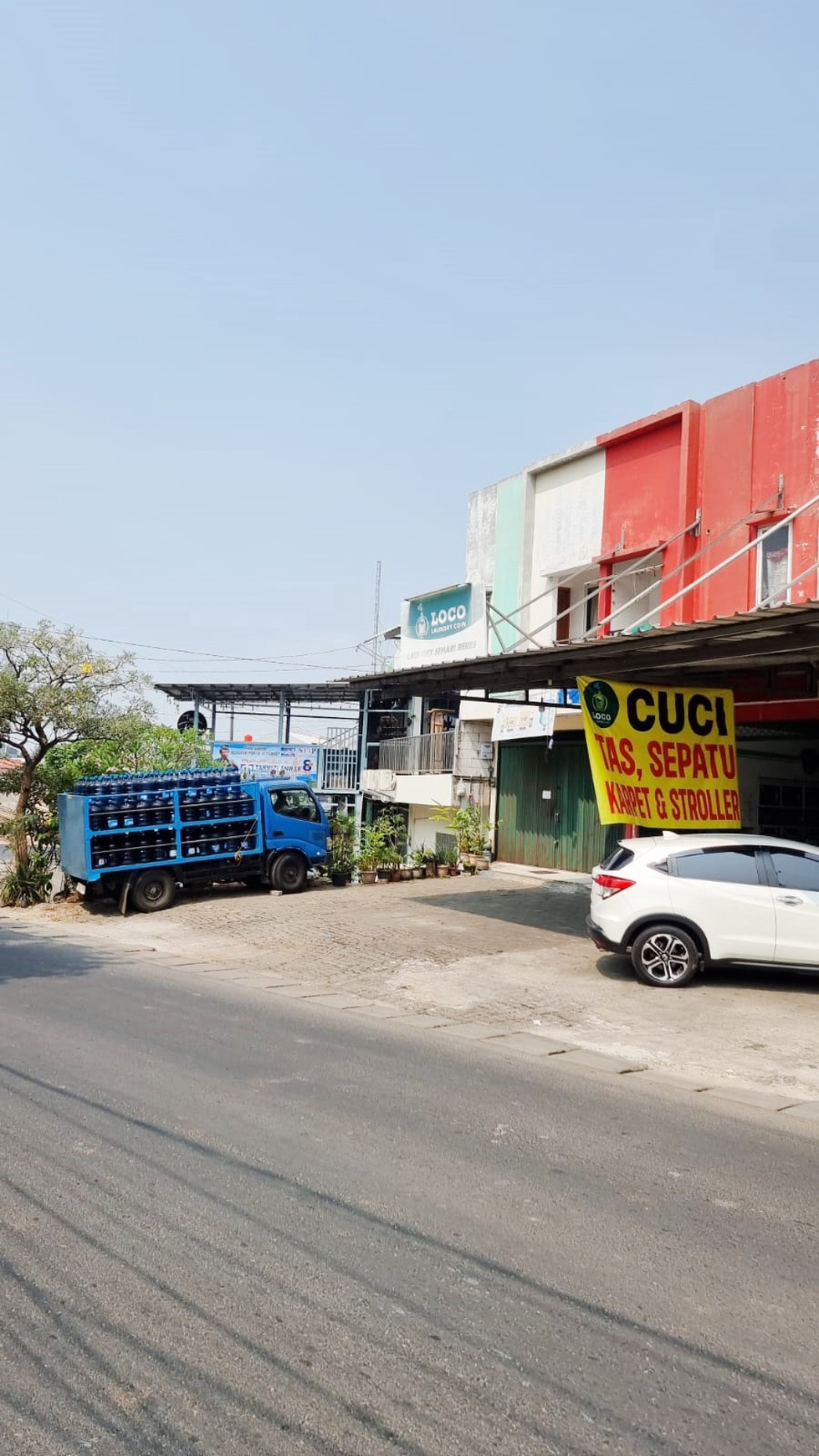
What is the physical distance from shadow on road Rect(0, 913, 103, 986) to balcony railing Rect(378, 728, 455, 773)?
13.7 meters

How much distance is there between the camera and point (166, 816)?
742 inches

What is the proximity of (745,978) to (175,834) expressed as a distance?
10.7 m

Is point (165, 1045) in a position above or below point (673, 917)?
below

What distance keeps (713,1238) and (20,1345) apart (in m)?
2.95

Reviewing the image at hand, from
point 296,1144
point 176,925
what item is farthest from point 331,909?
point 296,1144

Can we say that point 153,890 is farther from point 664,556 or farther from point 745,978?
point 745,978

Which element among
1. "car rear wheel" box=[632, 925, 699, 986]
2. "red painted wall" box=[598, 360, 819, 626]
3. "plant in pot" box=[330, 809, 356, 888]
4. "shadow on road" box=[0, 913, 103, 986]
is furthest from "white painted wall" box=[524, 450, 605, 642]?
"shadow on road" box=[0, 913, 103, 986]

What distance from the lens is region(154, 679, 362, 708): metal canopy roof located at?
43.9 m

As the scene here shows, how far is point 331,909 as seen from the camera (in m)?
18.1

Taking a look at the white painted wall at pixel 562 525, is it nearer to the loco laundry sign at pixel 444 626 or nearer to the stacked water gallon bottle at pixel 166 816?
the loco laundry sign at pixel 444 626

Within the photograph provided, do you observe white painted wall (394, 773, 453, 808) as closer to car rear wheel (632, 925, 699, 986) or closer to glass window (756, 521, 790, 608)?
glass window (756, 521, 790, 608)

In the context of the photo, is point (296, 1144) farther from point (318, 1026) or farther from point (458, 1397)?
point (318, 1026)

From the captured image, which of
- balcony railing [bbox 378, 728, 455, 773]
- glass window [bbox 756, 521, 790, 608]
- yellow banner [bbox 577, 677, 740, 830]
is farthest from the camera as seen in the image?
balcony railing [bbox 378, 728, 455, 773]

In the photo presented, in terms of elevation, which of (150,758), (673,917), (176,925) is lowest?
(176,925)
